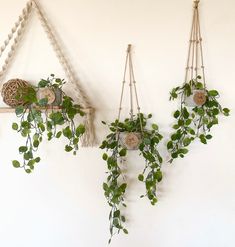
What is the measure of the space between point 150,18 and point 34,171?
870 millimetres

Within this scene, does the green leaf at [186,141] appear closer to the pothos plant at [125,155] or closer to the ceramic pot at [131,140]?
the pothos plant at [125,155]

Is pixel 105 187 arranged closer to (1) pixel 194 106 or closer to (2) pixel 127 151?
(2) pixel 127 151

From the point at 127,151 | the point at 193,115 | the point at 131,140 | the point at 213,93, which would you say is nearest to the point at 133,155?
the point at 127,151

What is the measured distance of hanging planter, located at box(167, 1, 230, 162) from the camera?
122cm

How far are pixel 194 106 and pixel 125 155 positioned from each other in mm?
368

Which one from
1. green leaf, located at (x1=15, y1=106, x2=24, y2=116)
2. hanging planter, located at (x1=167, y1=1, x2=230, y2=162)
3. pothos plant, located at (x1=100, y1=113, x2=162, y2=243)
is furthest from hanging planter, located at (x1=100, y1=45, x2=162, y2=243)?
green leaf, located at (x1=15, y1=106, x2=24, y2=116)

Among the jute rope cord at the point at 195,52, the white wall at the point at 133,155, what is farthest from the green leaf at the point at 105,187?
the jute rope cord at the point at 195,52

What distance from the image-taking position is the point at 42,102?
109cm

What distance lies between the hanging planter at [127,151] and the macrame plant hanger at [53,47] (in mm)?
109

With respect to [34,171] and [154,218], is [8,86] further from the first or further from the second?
[154,218]

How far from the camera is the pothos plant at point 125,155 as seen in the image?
1.21 m

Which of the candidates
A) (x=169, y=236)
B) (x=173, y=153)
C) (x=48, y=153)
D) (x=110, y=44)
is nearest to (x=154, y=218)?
(x=169, y=236)

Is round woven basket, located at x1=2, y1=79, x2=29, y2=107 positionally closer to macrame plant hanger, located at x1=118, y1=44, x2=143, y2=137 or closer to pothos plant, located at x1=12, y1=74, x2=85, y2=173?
pothos plant, located at x1=12, y1=74, x2=85, y2=173

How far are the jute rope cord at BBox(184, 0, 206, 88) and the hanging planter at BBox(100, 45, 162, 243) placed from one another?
A: 25 cm
